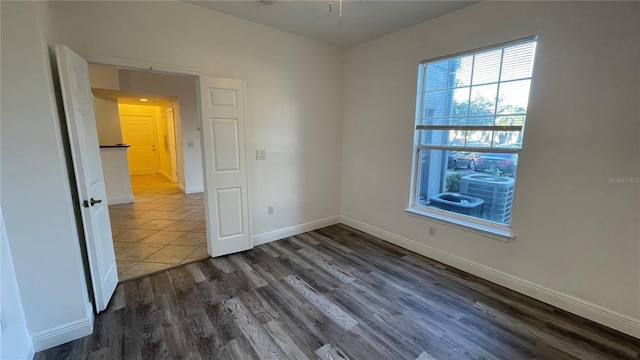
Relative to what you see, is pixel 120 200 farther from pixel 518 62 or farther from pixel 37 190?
pixel 518 62

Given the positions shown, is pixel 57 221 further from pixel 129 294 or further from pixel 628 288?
pixel 628 288

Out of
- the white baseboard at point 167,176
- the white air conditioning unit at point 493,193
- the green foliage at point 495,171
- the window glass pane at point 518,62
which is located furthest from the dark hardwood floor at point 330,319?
the white baseboard at point 167,176

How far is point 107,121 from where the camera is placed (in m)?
5.95

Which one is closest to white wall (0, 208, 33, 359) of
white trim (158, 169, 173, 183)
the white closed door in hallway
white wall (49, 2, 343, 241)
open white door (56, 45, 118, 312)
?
open white door (56, 45, 118, 312)

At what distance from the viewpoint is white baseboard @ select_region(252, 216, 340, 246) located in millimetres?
3516

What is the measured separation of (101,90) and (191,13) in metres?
4.00

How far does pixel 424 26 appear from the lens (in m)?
2.93

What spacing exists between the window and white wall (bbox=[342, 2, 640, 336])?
12 centimetres

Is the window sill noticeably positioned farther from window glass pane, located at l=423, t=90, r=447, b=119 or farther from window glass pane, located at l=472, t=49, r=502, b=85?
window glass pane, located at l=472, t=49, r=502, b=85

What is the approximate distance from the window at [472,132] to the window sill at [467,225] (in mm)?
24

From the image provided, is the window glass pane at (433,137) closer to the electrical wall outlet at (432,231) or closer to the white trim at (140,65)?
the electrical wall outlet at (432,231)

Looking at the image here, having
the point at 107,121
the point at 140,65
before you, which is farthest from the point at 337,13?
the point at 107,121

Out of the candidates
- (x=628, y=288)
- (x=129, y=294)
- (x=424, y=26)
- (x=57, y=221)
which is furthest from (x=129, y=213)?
(x=628, y=288)

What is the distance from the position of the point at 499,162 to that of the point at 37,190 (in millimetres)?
3653
